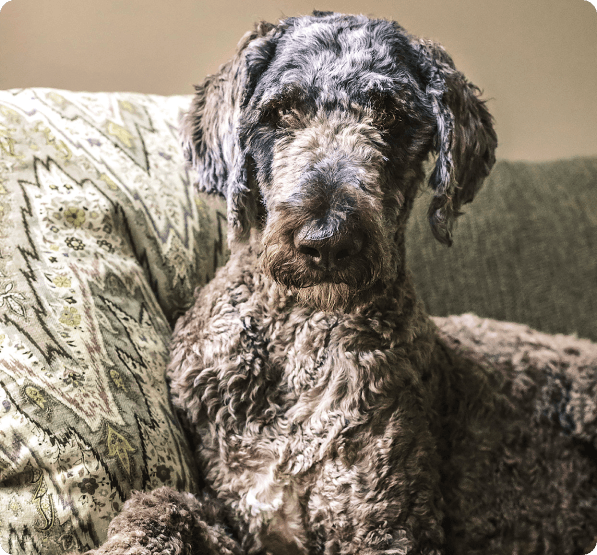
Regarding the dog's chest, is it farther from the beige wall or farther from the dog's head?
the beige wall

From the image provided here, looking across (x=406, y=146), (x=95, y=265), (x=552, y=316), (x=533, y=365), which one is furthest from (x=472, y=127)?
(x=552, y=316)

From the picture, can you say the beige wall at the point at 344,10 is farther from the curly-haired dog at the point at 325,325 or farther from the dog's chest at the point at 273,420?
the dog's chest at the point at 273,420

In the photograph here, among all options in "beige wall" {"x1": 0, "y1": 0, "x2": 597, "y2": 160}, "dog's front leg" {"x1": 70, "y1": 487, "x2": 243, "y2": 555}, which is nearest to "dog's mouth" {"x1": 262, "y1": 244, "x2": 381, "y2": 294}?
"dog's front leg" {"x1": 70, "y1": 487, "x2": 243, "y2": 555}

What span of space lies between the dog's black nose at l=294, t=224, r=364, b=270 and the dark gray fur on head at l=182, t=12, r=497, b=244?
0.84 ft

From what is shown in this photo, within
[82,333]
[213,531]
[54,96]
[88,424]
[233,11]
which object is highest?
[233,11]

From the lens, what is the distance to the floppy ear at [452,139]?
44.6 inches

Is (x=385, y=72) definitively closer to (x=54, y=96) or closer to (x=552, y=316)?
(x=54, y=96)

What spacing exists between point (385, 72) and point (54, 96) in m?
0.93

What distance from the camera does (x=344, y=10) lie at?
2572 mm

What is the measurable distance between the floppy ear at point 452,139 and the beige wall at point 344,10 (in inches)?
20.9

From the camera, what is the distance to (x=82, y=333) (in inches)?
43.7

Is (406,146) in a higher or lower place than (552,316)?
higher

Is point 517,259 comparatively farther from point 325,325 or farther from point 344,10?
point 344,10

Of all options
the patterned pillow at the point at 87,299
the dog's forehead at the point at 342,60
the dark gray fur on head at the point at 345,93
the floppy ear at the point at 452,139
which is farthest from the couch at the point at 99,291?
the floppy ear at the point at 452,139
